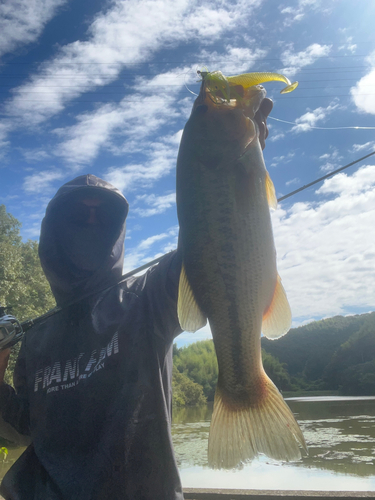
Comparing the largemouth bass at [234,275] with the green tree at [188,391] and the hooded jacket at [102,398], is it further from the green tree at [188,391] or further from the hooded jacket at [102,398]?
the green tree at [188,391]

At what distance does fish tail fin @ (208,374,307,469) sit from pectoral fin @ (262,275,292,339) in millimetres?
242

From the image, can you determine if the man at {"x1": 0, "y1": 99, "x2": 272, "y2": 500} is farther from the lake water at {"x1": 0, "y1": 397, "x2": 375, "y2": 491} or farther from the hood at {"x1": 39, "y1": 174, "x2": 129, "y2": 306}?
the lake water at {"x1": 0, "y1": 397, "x2": 375, "y2": 491}

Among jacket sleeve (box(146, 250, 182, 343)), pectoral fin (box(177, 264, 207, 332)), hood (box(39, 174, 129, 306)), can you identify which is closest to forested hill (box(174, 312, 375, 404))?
hood (box(39, 174, 129, 306))

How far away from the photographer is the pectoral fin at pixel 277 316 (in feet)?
5.20

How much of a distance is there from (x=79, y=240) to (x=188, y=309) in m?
1.55

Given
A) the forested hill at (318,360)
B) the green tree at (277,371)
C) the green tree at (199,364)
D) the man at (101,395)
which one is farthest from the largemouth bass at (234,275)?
the green tree at (199,364)

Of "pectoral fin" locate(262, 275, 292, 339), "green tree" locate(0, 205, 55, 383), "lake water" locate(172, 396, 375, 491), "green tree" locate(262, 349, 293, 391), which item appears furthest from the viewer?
"green tree" locate(262, 349, 293, 391)

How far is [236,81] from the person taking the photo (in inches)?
66.6

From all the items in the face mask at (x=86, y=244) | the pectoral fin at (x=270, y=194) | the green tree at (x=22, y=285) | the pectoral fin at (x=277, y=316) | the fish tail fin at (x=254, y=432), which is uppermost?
the green tree at (x=22, y=285)

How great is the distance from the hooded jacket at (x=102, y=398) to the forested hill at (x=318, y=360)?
54.2 metres

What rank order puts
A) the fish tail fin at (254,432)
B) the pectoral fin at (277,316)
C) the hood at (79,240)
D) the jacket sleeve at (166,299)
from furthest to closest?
the hood at (79,240) → the jacket sleeve at (166,299) → the pectoral fin at (277,316) → the fish tail fin at (254,432)

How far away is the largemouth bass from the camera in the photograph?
5.01ft

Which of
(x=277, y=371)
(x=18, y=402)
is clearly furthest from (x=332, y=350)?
(x=18, y=402)

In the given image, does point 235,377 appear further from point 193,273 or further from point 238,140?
point 238,140
